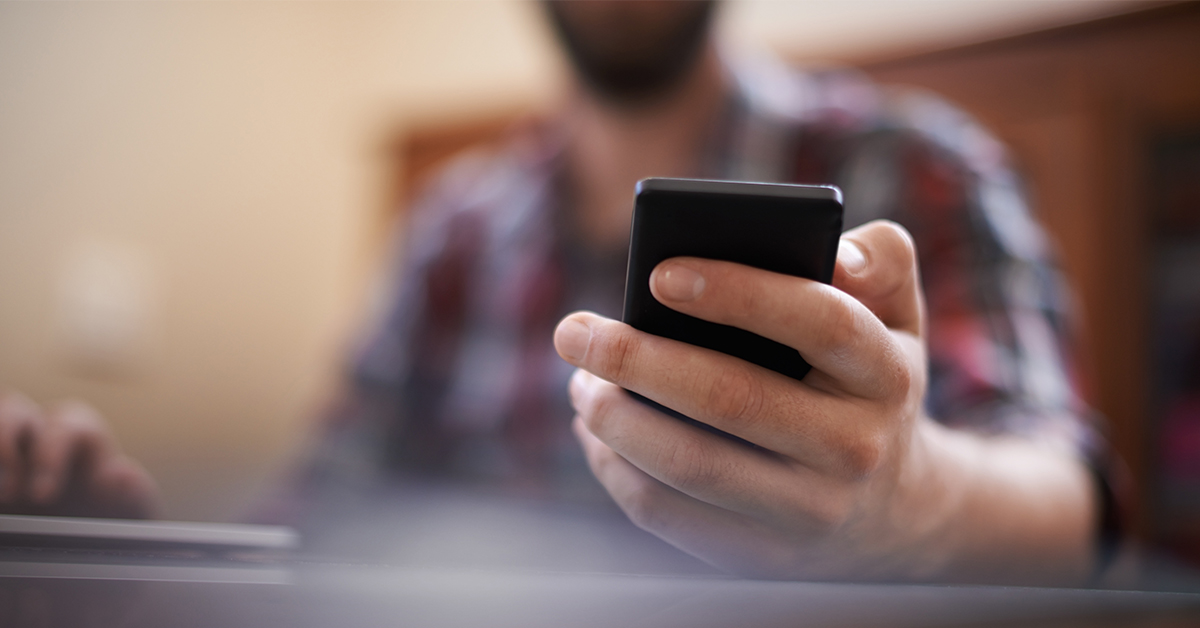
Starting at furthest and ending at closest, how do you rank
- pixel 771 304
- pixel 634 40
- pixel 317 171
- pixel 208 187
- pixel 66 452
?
pixel 317 171 → pixel 208 187 → pixel 634 40 → pixel 66 452 → pixel 771 304

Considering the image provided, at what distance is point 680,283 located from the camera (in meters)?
0.21

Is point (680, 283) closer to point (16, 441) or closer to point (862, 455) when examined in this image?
point (862, 455)

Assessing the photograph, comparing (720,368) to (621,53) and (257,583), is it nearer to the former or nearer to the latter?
(257,583)

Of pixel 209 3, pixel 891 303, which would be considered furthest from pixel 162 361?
pixel 891 303

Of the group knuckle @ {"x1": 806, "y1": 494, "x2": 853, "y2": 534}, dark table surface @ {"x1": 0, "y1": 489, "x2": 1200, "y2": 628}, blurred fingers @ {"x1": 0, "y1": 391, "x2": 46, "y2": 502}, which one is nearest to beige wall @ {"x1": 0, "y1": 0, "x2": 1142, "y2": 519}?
blurred fingers @ {"x1": 0, "y1": 391, "x2": 46, "y2": 502}

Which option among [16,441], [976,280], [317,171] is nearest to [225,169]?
[317,171]

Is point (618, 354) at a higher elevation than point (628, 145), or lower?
lower

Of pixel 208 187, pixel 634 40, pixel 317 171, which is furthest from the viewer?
pixel 317 171

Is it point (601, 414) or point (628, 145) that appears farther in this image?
point (628, 145)

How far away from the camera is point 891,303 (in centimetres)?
25

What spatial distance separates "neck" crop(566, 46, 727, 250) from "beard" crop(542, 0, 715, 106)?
0.03m

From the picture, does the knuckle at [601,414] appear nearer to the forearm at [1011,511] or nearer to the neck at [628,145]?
the forearm at [1011,511]

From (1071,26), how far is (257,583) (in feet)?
3.61

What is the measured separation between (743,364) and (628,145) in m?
0.67
